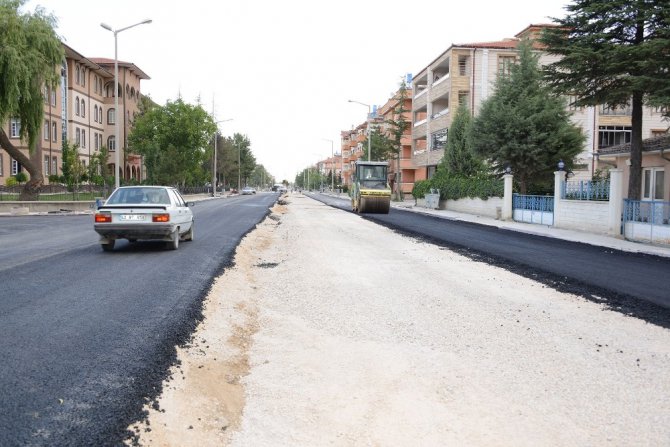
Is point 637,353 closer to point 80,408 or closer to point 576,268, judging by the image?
point 80,408

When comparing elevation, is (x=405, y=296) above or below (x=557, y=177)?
below

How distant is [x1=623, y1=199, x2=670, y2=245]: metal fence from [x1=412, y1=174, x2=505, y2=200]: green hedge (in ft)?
38.8

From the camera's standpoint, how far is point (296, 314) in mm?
7836

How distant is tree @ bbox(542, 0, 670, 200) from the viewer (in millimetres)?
18172

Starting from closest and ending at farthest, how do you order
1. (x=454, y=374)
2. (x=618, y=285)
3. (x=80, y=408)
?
1. (x=80, y=408)
2. (x=454, y=374)
3. (x=618, y=285)

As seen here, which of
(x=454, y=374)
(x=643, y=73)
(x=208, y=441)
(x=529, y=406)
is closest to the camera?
(x=208, y=441)

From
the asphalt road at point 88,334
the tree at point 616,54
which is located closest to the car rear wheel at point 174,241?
the asphalt road at point 88,334

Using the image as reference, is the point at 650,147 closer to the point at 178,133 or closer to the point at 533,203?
the point at 533,203

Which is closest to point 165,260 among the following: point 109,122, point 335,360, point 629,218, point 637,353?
point 335,360

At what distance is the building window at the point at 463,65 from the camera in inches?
1889

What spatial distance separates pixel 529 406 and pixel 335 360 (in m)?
1.95

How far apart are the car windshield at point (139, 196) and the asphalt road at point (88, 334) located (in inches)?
53.4

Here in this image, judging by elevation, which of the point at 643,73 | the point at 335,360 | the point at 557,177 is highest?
the point at 643,73

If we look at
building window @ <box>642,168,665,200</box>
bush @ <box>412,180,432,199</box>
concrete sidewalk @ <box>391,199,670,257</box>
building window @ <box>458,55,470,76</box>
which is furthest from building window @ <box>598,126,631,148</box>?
concrete sidewalk @ <box>391,199,670,257</box>
